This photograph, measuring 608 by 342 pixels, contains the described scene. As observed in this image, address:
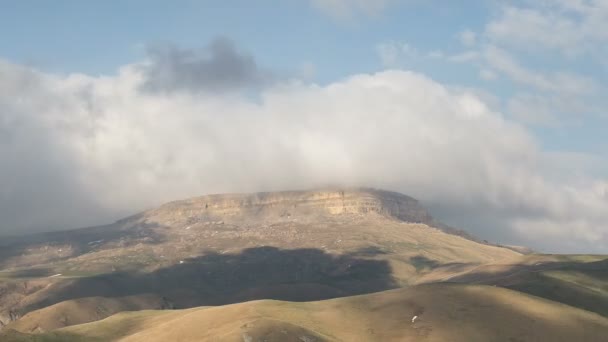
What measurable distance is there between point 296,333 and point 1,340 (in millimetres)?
77688

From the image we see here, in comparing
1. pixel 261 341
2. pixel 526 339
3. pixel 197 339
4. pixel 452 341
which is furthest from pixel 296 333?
pixel 526 339

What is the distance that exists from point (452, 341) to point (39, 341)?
117781 mm

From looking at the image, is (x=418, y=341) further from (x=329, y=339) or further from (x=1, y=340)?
(x=1, y=340)

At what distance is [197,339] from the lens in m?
194

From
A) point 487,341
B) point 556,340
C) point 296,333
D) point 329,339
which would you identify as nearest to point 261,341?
point 296,333

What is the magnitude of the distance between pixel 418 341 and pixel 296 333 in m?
38.1

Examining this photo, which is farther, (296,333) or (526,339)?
(526,339)

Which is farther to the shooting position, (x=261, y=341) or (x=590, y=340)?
(x=590, y=340)

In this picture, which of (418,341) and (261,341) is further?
(418,341)

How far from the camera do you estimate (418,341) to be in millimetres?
199875

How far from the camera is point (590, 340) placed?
197500 millimetres

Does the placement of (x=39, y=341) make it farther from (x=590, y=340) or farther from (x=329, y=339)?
(x=590, y=340)

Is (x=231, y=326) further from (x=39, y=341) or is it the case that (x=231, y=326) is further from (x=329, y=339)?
(x=39, y=341)

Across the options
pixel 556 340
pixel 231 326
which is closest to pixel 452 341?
pixel 556 340
